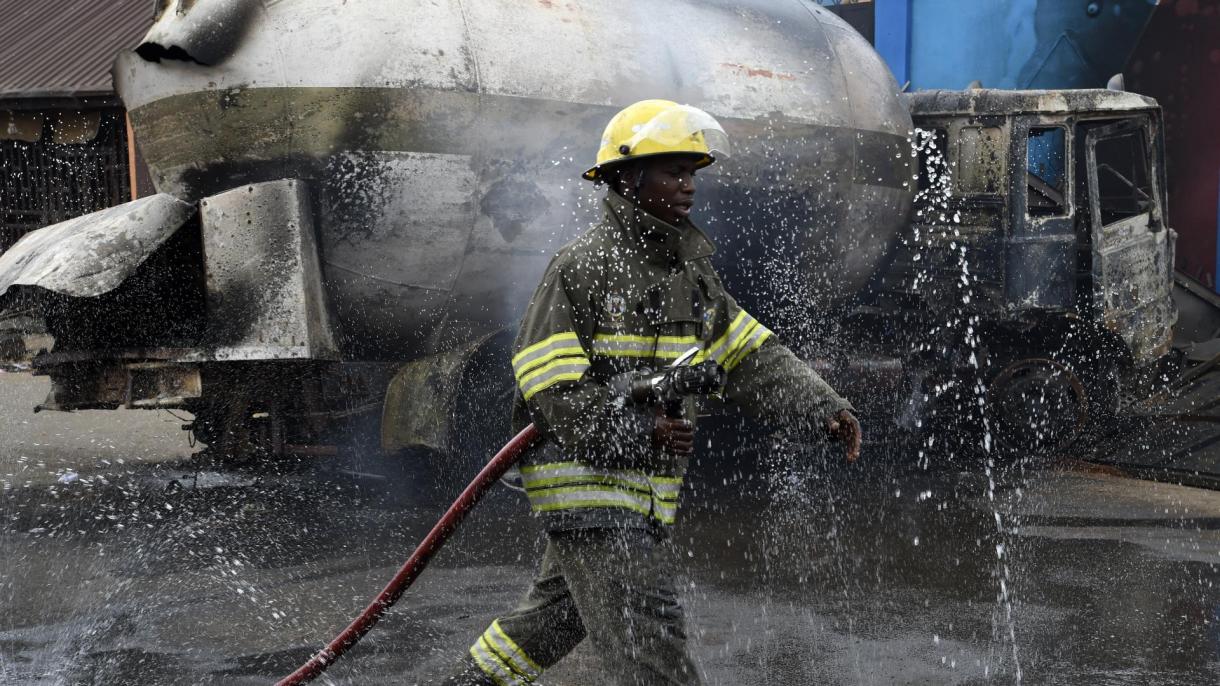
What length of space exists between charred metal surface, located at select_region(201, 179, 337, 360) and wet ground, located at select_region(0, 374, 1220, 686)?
981 mm

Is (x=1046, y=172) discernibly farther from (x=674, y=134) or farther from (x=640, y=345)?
(x=640, y=345)

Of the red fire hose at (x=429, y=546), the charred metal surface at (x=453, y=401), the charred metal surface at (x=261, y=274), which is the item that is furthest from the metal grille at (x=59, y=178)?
the red fire hose at (x=429, y=546)

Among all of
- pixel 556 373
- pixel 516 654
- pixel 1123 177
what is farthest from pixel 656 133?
pixel 1123 177

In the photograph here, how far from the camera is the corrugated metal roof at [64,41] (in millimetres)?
14648

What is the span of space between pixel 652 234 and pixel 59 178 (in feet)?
47.2

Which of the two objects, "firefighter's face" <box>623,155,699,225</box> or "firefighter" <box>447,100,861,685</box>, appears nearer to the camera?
"firefighter" <box>447,100,861,685</box>

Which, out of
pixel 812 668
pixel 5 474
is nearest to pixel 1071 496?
pixel 812 668

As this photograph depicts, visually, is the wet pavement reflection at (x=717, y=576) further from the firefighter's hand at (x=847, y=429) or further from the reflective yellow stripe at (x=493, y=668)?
the firefighter's hand at (x=847, y=429)

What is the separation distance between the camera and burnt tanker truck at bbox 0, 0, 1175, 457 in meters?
6.13

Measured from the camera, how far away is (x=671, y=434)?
278 cm

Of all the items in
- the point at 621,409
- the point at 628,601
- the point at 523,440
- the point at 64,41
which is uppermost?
the point at 64,41

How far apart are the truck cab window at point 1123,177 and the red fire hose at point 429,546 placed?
7242 millimetres

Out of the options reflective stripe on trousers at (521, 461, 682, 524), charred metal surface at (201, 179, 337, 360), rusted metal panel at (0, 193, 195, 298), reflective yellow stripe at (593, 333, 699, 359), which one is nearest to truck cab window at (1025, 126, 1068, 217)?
charred metal surface at (201, 179, 337, 360)

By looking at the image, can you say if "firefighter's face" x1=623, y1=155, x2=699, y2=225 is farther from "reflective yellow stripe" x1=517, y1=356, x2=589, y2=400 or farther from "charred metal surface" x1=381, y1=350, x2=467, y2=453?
"charred metal surface" x1=381, y1=350, x2=467, y2=453
